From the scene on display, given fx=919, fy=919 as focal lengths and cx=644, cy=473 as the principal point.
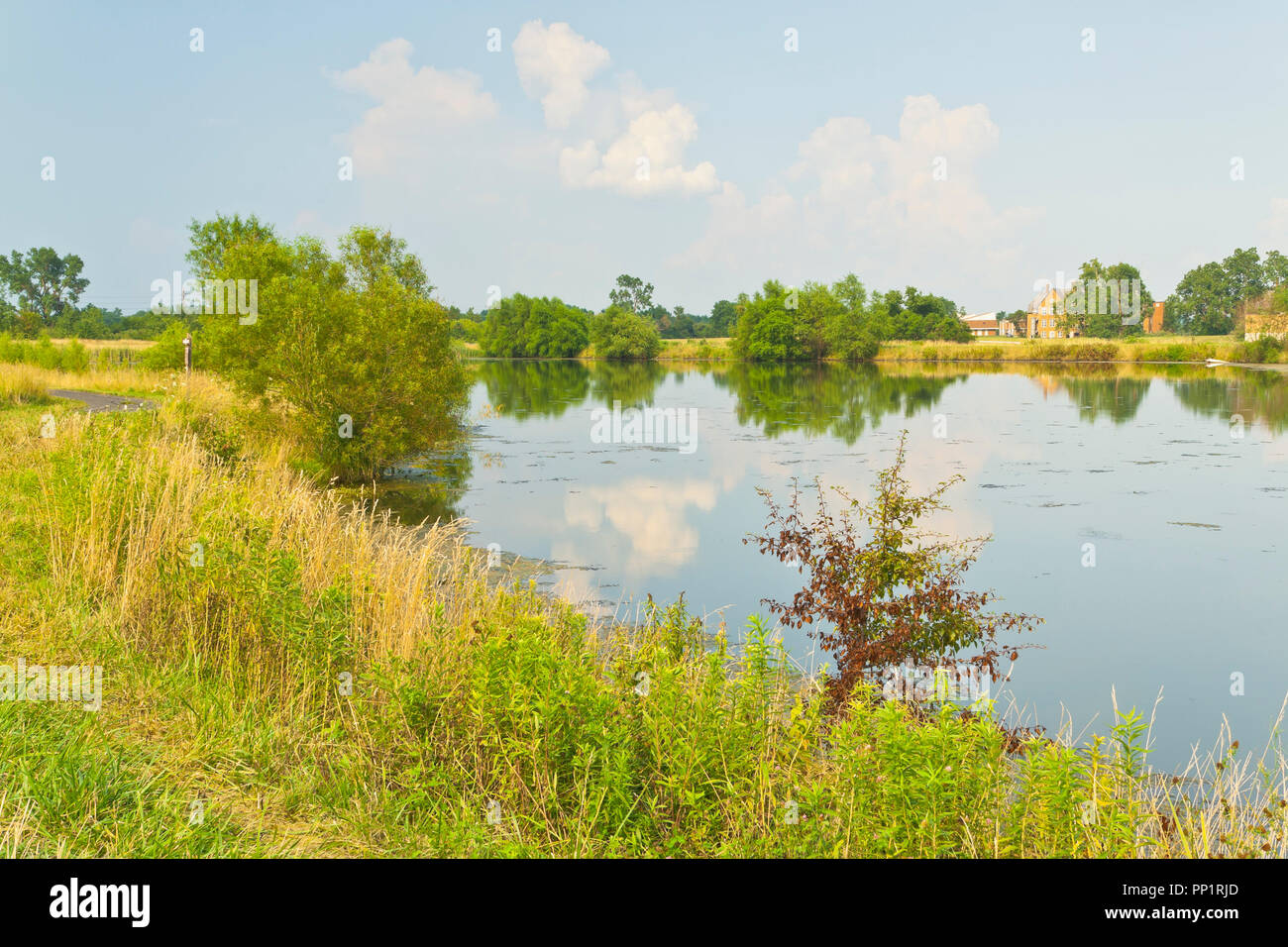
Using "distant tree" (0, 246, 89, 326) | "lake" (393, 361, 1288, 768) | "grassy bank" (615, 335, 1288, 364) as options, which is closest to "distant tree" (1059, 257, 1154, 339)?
"grassy bank" (615, 335, 1288, 364)

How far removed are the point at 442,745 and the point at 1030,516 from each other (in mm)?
14062

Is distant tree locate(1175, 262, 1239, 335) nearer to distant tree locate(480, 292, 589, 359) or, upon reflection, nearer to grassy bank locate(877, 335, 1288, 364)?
grassy bank locate(877, 335, 1288, 364)

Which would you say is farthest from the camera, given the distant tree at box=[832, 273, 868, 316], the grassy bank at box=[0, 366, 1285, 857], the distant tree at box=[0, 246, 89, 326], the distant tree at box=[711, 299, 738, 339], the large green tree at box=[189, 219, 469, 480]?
the distant tree at box=[711, 299, 738, 339]

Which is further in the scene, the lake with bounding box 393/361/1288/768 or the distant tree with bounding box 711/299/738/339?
the distant tree with bounding box 711/299/738/339

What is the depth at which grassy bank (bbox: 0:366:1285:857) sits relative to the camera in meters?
3.99

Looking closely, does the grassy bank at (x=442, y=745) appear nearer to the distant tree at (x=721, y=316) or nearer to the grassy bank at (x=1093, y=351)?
the grassy bank at (x=1093, y=351)

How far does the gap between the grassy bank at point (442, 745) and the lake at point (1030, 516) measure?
2230 millimetres

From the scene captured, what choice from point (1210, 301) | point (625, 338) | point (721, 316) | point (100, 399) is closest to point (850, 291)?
point (625, 338)

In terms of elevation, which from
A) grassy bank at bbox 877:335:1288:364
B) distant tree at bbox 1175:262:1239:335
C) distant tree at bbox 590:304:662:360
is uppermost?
distant tree at bbox 1175:262:1239:335

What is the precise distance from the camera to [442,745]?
5230 millimetres

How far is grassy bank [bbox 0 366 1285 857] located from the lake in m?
2.23

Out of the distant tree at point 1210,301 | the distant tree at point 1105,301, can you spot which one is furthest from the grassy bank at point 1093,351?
the distant tree at point 1210,301
